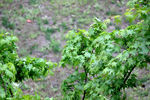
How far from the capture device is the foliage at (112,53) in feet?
8.79

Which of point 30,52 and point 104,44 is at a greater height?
point 104,44

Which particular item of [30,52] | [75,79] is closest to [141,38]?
[75,79]

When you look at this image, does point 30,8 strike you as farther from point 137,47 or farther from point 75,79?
point 137,47

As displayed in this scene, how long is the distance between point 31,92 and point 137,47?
4.92m

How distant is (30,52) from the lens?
8.13m

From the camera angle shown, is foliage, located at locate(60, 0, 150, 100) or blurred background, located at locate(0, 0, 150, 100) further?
blurred background, located at locate(0, 0, 150, 100)

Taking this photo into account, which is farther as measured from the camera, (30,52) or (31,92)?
(30,52)

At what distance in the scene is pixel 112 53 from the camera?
10.4ft

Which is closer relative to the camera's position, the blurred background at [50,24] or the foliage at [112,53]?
the foliage at [112,53]

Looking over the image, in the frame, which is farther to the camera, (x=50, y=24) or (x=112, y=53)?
(x=50, y=24)

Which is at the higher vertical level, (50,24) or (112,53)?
(112,53)

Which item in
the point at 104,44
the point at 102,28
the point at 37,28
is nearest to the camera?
the point at 104,44

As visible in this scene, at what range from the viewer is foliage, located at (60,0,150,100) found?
268 cm

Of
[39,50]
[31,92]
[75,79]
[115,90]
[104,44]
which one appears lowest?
[31,92]
